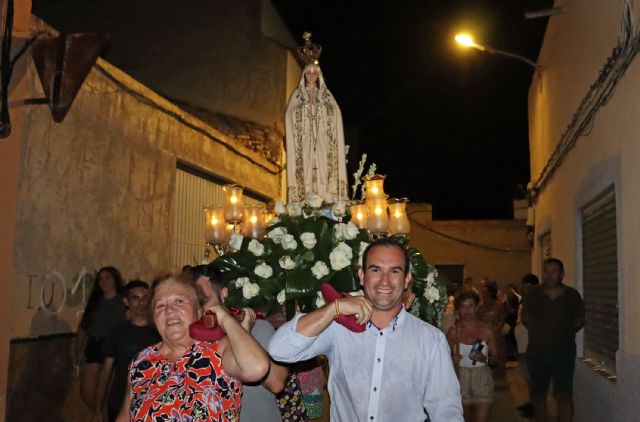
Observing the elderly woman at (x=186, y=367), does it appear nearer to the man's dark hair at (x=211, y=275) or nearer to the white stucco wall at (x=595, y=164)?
the man's dark hair at (x=211, y=275)

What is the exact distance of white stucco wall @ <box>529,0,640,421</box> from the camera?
21.9 feet

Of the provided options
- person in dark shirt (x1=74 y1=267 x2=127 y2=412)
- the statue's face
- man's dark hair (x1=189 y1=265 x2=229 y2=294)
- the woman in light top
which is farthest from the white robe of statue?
man's dark hair (x1=189 y1=265 x2=229 y2=294)

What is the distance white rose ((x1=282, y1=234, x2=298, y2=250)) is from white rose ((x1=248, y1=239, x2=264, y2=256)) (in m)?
0.18

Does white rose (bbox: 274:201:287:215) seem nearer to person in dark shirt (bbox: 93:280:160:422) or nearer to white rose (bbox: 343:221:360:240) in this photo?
white rose (bbox: 343:221:360:240)

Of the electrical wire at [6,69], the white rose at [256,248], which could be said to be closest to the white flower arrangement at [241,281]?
the white rose at [256,248]

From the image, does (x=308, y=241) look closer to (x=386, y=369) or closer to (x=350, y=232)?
(x=350, y=232)

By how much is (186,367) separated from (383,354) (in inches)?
35.0

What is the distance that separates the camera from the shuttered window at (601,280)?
8.09 m

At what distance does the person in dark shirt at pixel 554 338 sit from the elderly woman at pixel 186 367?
5.72m

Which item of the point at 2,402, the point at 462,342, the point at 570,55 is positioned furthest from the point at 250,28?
the point at 2,402

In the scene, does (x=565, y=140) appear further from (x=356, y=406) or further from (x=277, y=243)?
(x=356, y=406)

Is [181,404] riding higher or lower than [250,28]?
lower

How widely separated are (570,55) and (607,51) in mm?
3090

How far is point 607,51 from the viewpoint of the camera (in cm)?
803
